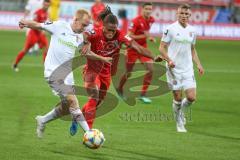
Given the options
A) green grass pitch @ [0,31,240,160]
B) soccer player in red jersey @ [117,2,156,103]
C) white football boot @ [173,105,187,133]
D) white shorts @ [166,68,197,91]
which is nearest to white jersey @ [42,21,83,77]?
green grass pitch @ [0,31,240,160]

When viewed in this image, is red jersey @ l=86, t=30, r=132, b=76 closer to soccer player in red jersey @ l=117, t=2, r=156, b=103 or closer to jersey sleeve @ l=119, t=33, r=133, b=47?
jersey sleeve @ l=119, t=33, r=133, b=47

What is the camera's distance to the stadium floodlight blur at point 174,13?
32719 millimetres

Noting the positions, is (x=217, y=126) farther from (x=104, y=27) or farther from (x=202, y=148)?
(x=104, y=27)

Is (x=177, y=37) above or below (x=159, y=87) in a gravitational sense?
above

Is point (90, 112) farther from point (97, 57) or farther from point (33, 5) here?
point (33, 5)

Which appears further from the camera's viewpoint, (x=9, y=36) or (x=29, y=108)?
(x=9, y=36)

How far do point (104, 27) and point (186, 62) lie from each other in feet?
7.24

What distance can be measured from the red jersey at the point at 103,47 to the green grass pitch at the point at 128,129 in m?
1.26

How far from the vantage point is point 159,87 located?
17391 mm

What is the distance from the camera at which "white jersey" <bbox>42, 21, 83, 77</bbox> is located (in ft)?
33.5

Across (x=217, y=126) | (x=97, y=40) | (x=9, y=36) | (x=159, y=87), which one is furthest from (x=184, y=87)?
(x=9, y=36)

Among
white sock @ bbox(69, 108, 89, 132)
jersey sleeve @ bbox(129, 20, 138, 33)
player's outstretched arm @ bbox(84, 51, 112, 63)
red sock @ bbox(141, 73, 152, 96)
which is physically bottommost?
red sock @ bbox(141, 73, 152, 96)

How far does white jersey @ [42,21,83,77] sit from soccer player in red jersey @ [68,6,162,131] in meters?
0.50

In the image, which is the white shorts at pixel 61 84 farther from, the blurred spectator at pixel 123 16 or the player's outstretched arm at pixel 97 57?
the blurred spectator at pixel 123 16
